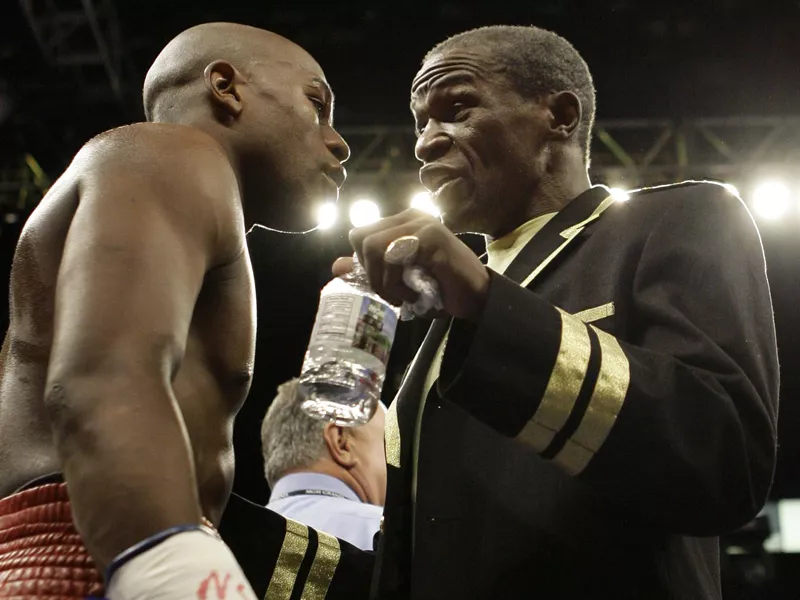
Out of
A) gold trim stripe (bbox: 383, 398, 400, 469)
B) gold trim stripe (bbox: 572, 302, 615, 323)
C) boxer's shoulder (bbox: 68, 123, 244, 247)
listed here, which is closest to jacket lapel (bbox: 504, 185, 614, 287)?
gold trim stripe (bbox: 572, 302, 615, 323)

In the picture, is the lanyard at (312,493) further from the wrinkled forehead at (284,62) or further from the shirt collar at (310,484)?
the wrinkled forehead at (284,62)

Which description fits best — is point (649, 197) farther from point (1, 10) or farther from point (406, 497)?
point (1, 10)

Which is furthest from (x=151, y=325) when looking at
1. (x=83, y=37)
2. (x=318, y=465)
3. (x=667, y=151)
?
(x=667, y=151)

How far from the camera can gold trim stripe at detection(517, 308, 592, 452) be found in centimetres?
130

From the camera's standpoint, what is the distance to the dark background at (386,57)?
16.7ft

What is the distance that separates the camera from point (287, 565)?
69.4 inches

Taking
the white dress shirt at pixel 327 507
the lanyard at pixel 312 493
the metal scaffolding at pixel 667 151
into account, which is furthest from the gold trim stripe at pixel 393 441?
the metal scaffolding at pixel 667 151

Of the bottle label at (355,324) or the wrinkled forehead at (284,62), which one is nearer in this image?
the bottle label at (355,324)

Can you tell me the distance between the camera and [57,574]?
42.1 inches

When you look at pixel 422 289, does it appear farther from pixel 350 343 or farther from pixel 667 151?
pixel 667 151

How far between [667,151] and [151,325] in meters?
4.86

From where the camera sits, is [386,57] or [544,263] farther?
[386,57]

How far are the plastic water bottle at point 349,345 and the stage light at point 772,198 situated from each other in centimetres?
439

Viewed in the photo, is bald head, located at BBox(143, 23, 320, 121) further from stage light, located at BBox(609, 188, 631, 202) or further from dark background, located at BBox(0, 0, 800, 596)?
dark background, located at BBox(0, 0, 800, 596)
